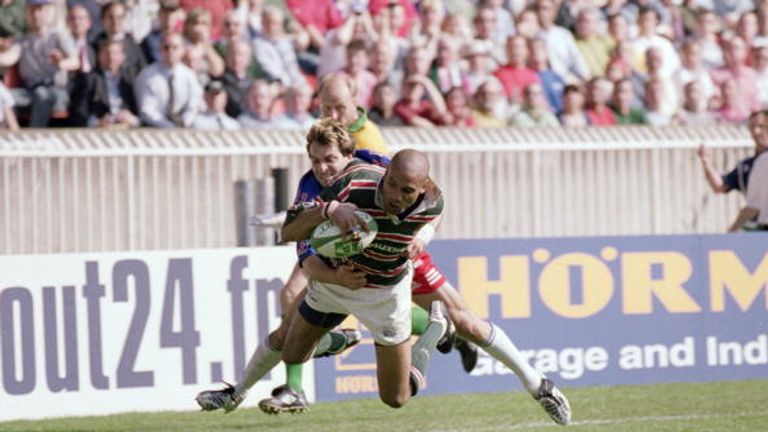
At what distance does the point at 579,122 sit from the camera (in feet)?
55.8

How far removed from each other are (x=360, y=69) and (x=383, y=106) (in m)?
0.51

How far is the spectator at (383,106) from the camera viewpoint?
15.7 metres

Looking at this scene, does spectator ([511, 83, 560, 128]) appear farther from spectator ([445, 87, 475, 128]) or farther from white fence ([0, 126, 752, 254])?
white fence ([0, 126, 752, 254])

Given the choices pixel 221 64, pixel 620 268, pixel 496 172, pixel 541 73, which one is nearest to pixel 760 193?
pixel 620 268

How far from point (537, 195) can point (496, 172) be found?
1.50 feet

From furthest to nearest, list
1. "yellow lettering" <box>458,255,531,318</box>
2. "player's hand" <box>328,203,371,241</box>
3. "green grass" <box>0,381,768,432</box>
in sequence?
"yellow lettering" <box>458,255,531,318</box>, "green grass" <box>0,381,768,432</box>, "player's hand" <box>328,203,371,241</box>

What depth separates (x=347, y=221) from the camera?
8.43 metres

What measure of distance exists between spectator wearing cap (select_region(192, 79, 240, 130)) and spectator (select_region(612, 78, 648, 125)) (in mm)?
4158

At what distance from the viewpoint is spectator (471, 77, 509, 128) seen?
1656 cm

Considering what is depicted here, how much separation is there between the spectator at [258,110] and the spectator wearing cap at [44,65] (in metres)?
1.57

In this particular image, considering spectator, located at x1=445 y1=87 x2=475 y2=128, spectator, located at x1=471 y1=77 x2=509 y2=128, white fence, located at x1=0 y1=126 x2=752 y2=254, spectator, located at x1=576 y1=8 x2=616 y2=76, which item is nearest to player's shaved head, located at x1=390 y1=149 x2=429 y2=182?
white fence, located at x1=0 y1=126 x2=752 y2=254

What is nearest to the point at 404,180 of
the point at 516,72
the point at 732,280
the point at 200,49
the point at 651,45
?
the point at 732,280

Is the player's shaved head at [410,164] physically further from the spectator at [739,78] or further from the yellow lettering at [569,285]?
the spectator at [739,78]

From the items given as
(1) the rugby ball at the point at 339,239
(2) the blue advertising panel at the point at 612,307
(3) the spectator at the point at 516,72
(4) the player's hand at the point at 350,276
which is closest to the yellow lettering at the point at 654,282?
(2) the blue advertising panel at the point at 612,307
